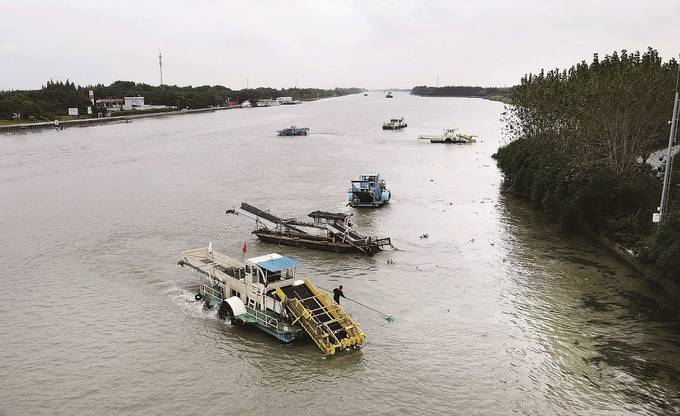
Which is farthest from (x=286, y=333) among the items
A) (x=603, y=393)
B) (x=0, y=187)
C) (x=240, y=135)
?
(x=240, y=135)

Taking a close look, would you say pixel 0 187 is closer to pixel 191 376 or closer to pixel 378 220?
pixel 378 220

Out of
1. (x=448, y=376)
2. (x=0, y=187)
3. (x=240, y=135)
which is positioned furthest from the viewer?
(x=240, y=135)

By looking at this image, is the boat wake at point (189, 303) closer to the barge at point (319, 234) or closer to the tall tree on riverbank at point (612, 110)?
the barge at point (319, 234)

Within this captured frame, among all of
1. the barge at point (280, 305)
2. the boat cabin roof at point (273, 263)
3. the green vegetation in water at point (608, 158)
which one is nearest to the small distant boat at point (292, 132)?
the green vegetation in water at point (608, 158)

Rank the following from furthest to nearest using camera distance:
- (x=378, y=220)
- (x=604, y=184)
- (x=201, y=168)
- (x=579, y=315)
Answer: (x=201, y=168)
(x=378, y=220)
(x=604, y=184)
(x=579, y=315)

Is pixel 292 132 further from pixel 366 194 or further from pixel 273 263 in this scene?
pixel 273 263

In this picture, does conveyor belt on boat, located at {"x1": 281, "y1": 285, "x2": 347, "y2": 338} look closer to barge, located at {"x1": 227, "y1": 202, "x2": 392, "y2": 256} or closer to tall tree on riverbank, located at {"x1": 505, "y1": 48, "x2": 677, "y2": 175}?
barge, located at {"x1": 227, "y1": 202, "x2": 392, "y2": 256}
